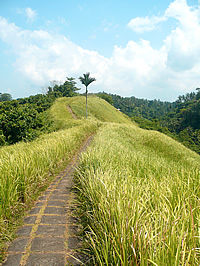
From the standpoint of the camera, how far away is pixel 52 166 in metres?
5.05

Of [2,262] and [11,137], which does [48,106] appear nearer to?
[11,137]

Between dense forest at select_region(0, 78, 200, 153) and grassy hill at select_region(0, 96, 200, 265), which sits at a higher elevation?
dense forest at select_region(0, 78, 200, 153)

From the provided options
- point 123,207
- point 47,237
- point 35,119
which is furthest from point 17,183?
point 35,119

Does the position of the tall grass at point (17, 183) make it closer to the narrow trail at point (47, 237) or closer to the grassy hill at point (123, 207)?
the grassy hill at point (123, 207)

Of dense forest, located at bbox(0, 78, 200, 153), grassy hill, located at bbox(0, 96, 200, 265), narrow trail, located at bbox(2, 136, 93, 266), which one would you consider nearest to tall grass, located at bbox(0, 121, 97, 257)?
grassy hill, located at bbox(0, 96, 200, 265)

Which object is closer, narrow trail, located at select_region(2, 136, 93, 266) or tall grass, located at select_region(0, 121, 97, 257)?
narrow trail, located at select_region(2, 136, 93, 266)

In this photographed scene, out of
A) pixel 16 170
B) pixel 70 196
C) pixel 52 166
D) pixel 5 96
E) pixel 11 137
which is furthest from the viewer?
pixel 5 96

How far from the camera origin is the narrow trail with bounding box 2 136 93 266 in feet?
6.30

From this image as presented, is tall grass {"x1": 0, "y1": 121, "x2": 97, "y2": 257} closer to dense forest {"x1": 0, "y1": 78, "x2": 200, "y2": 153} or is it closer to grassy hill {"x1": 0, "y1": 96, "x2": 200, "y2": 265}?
grassy hill {"x1": 0, "y1": 96, "x2": 200, "y2": 265}

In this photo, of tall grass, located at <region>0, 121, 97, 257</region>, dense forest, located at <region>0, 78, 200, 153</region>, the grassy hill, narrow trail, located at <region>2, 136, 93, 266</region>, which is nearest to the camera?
the grassy hill

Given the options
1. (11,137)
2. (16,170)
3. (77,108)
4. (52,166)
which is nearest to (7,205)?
(16,170)

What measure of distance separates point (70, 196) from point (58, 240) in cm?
128

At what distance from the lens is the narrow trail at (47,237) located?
1921 millimetres

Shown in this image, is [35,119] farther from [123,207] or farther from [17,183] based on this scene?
[123,207]
